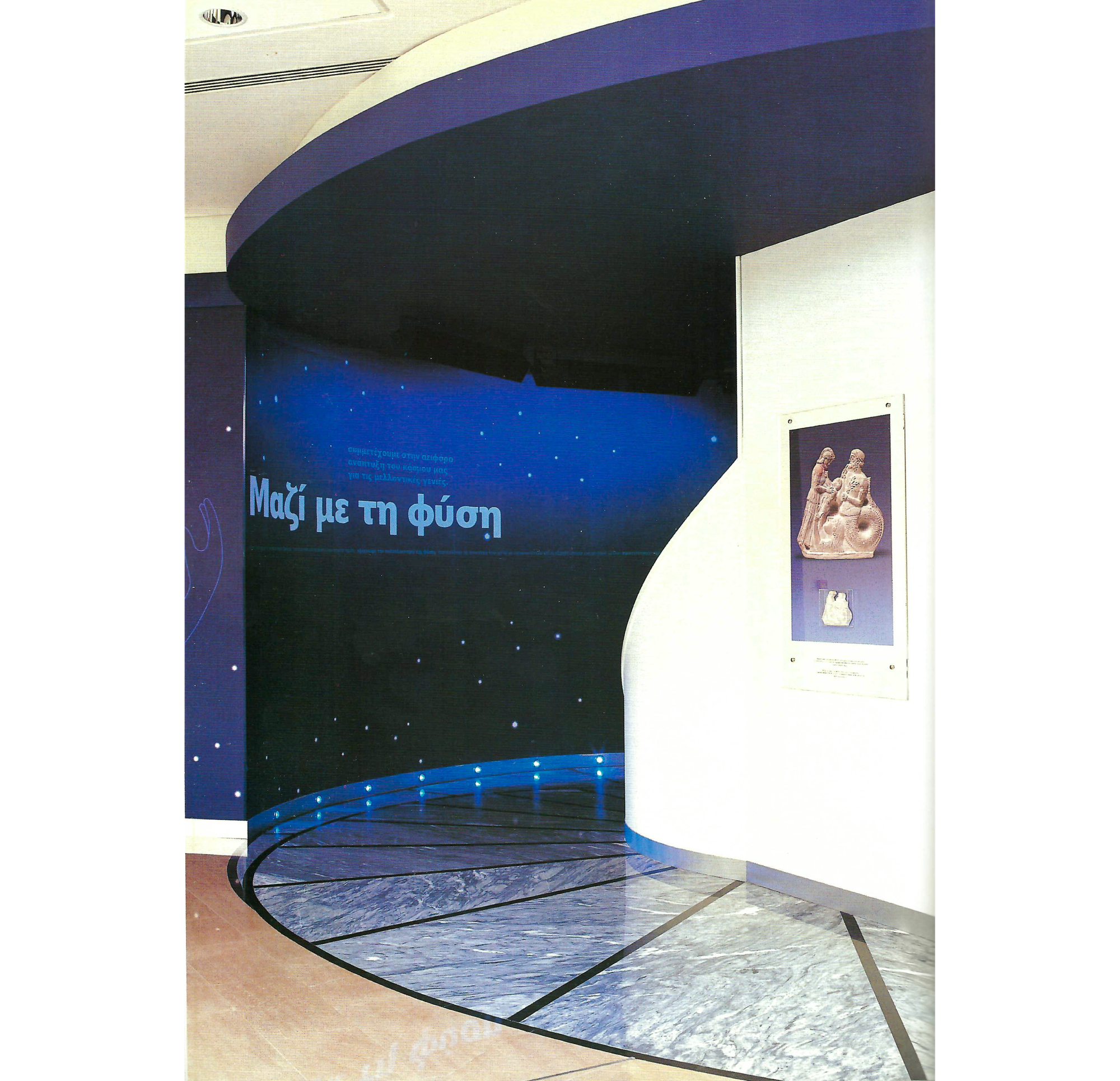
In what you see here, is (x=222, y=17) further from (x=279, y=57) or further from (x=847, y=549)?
(x=847, y=549)

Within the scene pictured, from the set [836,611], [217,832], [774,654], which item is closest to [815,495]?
[836,611]

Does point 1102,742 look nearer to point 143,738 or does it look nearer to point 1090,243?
point 1090,243

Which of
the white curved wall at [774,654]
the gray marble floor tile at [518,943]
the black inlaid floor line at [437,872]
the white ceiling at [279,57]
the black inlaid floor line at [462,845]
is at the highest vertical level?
the white ceiling at [279,57]

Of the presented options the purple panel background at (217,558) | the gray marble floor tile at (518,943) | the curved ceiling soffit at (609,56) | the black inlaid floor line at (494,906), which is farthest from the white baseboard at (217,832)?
the curved ceiling soffit at (609,56)

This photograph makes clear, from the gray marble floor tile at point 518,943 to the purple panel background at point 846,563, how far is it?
1.13 m

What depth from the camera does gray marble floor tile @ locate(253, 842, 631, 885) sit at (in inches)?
167

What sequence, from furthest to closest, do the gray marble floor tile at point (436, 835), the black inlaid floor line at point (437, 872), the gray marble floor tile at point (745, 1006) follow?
the gray marble floor tile at point (436, 835)
the black inlaid floor line at point (437, 872)
the gray marble floor tile at point (745, 1006)

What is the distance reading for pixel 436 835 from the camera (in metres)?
4.94

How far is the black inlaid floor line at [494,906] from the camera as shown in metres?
3.40

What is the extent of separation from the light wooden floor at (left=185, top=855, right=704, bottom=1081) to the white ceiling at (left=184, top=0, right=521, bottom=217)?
2.44 metres

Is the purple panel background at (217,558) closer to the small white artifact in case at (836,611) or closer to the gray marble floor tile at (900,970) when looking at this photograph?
the small white artifact in case at (836,611)

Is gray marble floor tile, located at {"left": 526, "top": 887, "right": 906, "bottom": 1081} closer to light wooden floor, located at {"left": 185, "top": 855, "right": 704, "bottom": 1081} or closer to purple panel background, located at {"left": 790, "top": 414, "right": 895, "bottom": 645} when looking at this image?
light wooden floor, located at {"left": 185, "top": 855, "right": 704, "bottom": 1081}

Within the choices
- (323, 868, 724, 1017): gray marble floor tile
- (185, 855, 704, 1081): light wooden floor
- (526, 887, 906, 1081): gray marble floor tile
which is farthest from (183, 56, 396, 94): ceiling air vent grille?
(526, 887, 906, 1081): gray marble floor tile

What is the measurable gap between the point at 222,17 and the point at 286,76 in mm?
427
